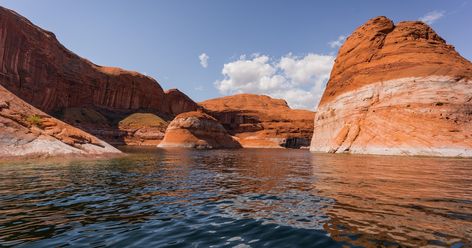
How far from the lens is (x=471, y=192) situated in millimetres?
8961

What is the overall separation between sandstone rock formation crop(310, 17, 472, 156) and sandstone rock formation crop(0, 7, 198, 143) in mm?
71716

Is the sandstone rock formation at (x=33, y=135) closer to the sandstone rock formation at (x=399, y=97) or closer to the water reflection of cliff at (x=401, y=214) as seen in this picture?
the water reflection of cliff at (x=401, y=214)

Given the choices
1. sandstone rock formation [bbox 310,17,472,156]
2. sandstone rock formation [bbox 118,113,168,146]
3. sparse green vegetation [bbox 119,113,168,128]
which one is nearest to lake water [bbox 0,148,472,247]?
sandstone rock formation [bbox 310,17,472,156]

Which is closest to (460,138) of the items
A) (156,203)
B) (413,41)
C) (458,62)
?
(458,62)

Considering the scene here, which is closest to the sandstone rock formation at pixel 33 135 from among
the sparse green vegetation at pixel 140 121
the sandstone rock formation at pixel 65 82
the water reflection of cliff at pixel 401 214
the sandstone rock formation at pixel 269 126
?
the water reflection of cliff at pixel 401 214

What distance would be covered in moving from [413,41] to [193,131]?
170 ft

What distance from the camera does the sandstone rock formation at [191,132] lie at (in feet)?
231

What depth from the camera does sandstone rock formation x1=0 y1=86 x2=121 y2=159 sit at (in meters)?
20.0

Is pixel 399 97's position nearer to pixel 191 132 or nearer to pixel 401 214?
pixel 401 214

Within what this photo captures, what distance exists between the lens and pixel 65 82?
320 feet

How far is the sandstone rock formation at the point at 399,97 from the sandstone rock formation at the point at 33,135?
112 feet


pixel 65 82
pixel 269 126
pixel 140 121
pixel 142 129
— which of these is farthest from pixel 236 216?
pixel 269 126

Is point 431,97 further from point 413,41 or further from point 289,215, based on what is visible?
point 289,215

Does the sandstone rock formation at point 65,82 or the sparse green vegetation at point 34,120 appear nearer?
the sparse green vegetation at point 34,120
